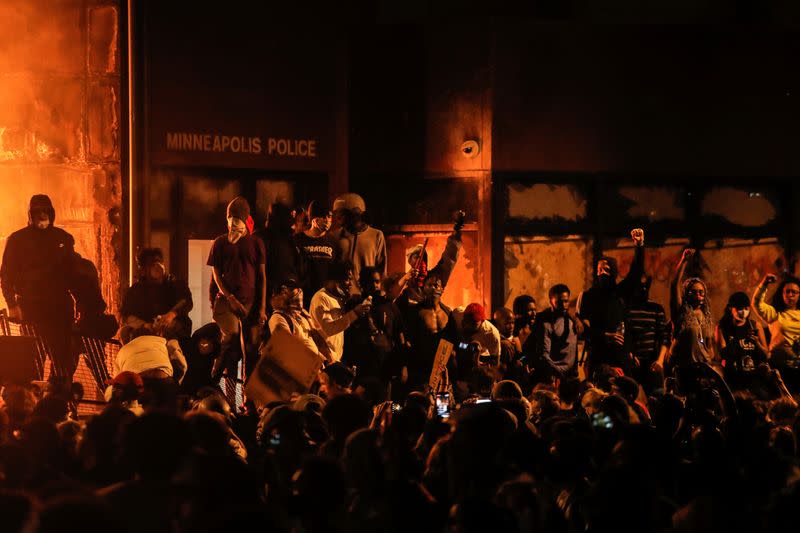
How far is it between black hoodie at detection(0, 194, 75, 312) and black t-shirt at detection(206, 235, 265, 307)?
5.34 ft

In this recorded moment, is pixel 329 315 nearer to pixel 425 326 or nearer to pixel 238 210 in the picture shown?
pixel 425 326

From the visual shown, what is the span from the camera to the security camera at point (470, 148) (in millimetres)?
18219

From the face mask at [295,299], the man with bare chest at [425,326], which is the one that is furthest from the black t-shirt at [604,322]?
the face mask at [295,299]

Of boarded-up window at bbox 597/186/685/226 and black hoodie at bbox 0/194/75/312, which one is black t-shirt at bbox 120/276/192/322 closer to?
black hoodie at bbox 0/194/75/312

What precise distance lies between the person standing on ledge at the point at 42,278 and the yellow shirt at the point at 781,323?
25.4ft

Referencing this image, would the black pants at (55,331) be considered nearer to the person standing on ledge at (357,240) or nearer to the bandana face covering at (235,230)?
the bandana face covering at (235,230)

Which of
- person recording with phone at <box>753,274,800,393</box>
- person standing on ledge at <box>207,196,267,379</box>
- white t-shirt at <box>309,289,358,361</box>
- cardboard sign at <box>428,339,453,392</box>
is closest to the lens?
cardboard sign at <box>428,339,453,392</box>

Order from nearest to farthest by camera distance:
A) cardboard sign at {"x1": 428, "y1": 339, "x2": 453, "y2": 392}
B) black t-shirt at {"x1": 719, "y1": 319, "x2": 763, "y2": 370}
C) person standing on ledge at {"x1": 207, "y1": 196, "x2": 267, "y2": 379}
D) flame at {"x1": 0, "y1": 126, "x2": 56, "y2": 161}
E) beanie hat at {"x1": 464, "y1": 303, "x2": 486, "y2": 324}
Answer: cardboard sign at {"x1": 428, "y1": 339, "x2": 453, "y2": 392}
person standing on ledge at {"x1": 207, "y1": 196, "x2": 267, "y2": 379}
black t-shirt at {"x1": 719, "y1": 319, "x2": 763, "y2": 370}
beanie hat at {"x1": 464, "y1": 303, "x2": 486, "y2": 324}
flame at {"x1": 0, "y1": 126, "x2": 56, "y2": 161}

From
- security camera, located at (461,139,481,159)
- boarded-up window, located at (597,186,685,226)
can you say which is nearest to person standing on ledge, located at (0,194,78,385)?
security camera, located at (461,139,481,159)

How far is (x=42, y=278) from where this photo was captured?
1368 centimetres

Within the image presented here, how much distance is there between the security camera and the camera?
18219 mm

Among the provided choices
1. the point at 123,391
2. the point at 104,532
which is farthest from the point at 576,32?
the point at 104,532

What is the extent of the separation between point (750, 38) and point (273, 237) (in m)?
9.36

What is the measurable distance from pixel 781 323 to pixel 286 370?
6.60 m
